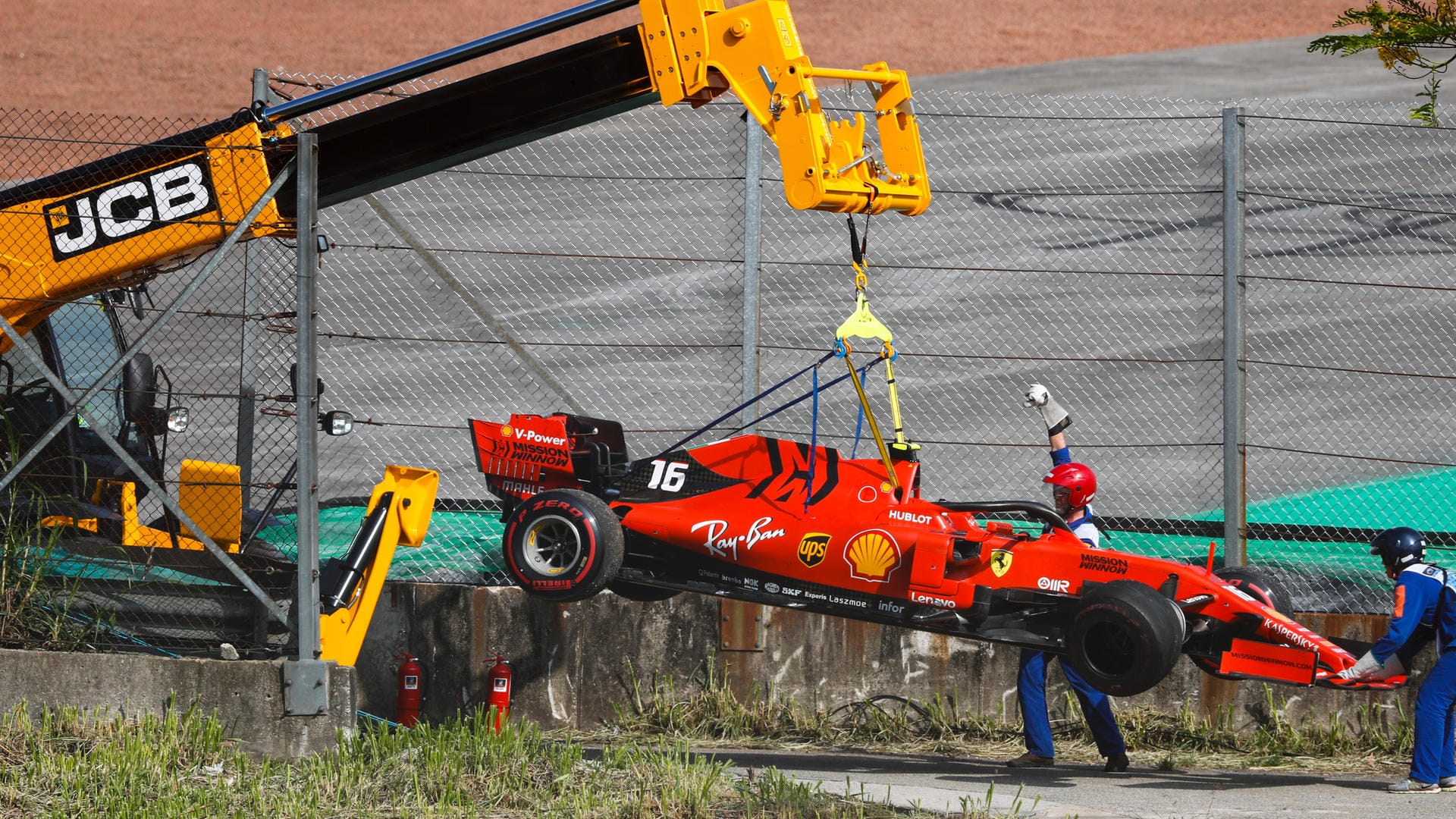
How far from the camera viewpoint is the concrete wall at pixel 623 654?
971cm

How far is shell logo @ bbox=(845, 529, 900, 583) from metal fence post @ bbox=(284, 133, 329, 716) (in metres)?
2.65

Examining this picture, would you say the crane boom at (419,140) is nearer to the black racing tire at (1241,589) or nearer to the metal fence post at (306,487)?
the metal fence post at (306,487)

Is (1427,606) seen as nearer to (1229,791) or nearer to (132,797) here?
(1229,791)

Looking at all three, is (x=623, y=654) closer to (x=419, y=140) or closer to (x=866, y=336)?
(x=866, y=336)

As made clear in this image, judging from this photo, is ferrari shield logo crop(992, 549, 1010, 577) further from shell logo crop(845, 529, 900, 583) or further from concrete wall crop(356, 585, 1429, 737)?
concrete wall crop(356, 585, 1429, 737)

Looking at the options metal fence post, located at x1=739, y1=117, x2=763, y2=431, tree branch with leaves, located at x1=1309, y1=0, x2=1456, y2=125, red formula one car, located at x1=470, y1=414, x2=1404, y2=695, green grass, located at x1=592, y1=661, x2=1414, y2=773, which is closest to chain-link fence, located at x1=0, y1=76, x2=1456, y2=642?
metal fence post, located at x1=739, y1=117, x2=763, y2=431

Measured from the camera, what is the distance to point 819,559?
8.30 m

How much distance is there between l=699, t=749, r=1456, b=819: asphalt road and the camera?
7.48m

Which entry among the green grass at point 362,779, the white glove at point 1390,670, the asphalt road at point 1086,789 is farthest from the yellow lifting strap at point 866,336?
the white glove at point 1390,670

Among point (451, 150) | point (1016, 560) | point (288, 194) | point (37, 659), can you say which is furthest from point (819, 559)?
point (37, 659)

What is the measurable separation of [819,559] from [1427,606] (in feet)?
10.1

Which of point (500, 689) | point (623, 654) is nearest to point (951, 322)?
point (623, 654)

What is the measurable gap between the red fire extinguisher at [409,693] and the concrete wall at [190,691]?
1.62m

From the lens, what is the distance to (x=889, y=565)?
26.9 feet
